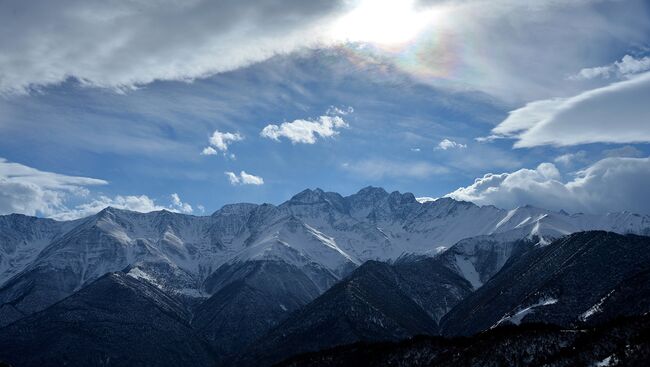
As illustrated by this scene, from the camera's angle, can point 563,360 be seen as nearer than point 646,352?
No

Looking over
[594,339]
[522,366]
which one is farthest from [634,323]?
[522,366]

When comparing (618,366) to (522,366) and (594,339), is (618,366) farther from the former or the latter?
(522,366)

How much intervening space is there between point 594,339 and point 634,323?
1319 cm

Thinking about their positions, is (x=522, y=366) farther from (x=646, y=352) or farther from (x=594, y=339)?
(x=646, y=352)

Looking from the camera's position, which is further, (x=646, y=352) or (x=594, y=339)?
(x=594, y=339)

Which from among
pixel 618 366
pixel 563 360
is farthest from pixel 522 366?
pixel 618 366

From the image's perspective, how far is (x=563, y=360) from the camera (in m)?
189

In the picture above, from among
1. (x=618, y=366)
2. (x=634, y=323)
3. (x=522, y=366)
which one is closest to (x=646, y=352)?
(x=618, y=366)

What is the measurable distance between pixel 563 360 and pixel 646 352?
2259cm

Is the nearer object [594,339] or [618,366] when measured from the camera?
[618,366]

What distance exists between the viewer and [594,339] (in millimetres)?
190875

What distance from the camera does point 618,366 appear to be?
174 meters

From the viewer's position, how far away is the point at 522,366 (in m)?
199
